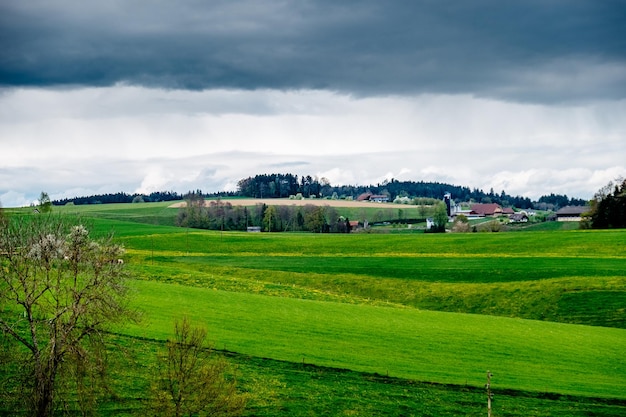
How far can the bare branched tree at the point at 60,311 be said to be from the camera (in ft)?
97.7

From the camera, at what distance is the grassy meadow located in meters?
35.8

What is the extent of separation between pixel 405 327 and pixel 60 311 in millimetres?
27200

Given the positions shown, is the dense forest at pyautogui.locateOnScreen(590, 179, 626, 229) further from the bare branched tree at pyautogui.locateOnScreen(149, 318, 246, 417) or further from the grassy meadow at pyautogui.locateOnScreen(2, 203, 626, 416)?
the bare branched tree at pyautogui.locateOnScreen(149, 318, 246, 417)

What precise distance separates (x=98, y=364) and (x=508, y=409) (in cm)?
2021

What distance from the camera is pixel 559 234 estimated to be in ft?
338

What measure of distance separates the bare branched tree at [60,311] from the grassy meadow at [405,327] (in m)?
2.34

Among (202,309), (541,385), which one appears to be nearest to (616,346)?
(541,385)

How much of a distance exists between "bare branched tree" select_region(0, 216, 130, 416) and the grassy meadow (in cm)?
234

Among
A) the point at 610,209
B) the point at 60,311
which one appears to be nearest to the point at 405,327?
the point at 60,311

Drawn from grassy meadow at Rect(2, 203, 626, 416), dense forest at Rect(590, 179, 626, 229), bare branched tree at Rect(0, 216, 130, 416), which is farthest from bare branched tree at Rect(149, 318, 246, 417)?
dense forest at Rect(590, 179, 626, 229)

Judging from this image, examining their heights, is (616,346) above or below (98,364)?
below

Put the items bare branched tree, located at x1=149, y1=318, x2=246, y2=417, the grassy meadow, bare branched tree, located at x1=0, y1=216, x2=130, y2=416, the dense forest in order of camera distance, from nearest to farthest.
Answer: bare branched tree, located at x1=149, y1=318, x2=246, y2=417, bare branched tree, located at x1=0, y1=216, x2=130, y2=416, the grassy meadow, the dense forest

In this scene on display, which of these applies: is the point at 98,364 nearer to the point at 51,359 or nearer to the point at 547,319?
the point at 51,359

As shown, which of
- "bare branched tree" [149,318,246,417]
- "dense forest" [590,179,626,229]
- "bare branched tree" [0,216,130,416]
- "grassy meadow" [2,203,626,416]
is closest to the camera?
"bare branched tree" [149,318,246,417]
